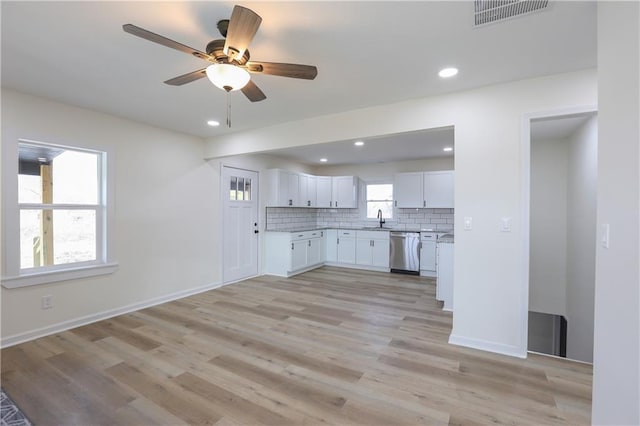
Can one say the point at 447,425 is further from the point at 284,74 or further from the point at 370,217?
the point at 370,217

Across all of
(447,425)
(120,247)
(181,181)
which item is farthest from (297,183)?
(447,425)

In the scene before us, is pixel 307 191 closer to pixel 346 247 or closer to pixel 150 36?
pixel 346 247


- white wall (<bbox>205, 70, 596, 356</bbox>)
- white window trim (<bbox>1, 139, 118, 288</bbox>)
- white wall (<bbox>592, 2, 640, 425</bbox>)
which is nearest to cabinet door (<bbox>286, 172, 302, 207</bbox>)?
white window trim (<bbox>1, 139, 118, 288</bbox>)

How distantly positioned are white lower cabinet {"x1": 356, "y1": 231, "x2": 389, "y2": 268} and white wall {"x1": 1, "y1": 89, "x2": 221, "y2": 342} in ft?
10.1

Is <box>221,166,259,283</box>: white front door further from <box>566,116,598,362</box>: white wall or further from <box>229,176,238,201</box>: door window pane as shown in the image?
<box>566,116,598,362</box>: white wall

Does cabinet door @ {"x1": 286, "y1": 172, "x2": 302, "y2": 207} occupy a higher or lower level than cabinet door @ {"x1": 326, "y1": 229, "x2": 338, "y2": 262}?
higher

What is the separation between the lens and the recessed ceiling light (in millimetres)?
2378

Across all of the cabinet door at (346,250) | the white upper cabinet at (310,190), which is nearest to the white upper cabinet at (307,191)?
the white upper cabinet at (310,190)

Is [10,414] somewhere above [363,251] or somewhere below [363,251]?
below

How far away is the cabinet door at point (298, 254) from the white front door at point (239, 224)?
73 centimetres

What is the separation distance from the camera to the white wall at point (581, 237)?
334 cm

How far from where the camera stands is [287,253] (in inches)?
226

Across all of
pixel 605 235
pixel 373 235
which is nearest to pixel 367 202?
pixel 373 235

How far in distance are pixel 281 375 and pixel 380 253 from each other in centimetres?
436
